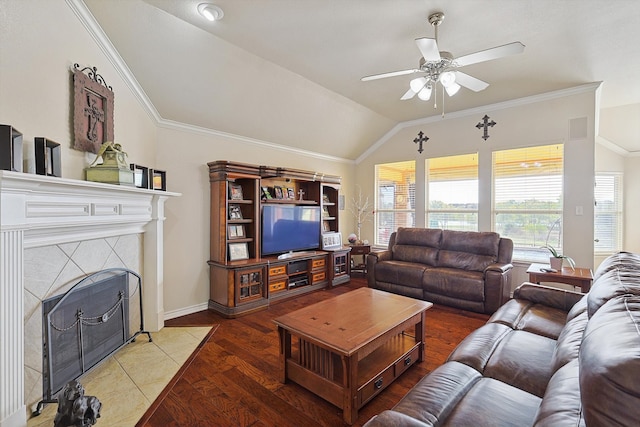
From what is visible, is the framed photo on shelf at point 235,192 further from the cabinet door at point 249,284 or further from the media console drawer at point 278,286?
the media console drawer at point 278,286

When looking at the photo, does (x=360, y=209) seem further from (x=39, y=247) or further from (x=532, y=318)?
(x=39, y=247)

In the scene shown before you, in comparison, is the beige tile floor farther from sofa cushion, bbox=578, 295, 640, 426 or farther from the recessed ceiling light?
the recessed ceiling light

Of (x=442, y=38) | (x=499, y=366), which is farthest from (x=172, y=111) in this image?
(x=499, y=366)

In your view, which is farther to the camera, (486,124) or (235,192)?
(486,124)

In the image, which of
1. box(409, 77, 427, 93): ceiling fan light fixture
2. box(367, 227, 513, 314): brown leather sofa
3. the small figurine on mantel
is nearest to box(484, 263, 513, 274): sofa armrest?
box(367, 227, 513, 314): brown leather sofa

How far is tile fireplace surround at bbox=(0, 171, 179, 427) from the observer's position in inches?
58.6

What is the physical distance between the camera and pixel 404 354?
2.28 meters

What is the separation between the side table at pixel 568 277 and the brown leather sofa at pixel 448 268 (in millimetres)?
315

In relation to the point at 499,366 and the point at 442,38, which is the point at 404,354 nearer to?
the point at 499,366

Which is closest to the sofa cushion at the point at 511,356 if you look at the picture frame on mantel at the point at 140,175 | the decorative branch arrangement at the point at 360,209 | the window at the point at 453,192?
the picture frame on mantel at the point at 140,175

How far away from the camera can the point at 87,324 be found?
85.8 inches

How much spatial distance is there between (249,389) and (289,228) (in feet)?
8.57

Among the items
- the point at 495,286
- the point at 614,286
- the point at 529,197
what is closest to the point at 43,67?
the point at 614,286

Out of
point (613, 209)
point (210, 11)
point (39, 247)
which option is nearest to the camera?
point (39, 247)
